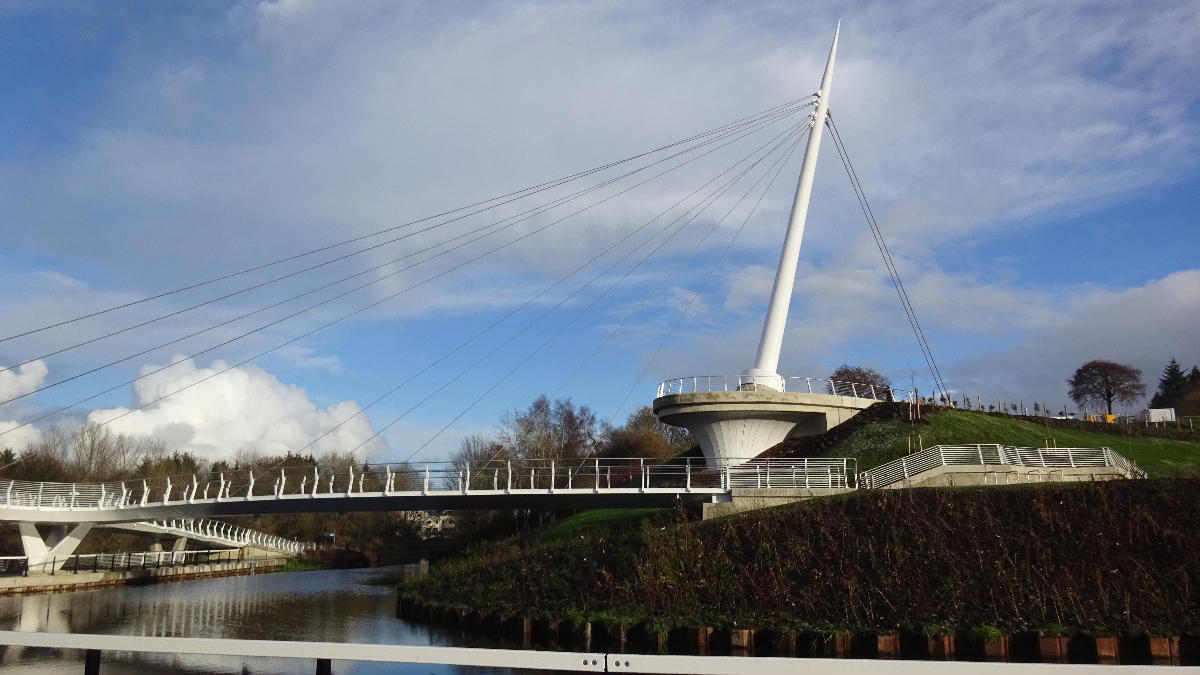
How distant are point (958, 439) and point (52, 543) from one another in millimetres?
43558

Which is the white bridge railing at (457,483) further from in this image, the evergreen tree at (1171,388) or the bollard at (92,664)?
the evergreen tree at (1171,388)

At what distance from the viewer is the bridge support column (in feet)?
140

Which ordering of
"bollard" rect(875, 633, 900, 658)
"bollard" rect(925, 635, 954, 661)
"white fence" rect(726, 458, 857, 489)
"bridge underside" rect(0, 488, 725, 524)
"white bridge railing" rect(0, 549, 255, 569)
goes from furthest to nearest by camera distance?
"white bridge railing" rect(0, 549, 255, 569)
"bridge underside" rect(0, 488, 725, 524)
"white fence" rect(726, 458, 857, 489)
"bollard" rect(875, 633, 900, 658)
"bollard" rect(925, 635, 954, 661)

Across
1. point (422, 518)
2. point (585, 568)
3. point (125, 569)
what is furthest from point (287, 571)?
point (585, 568)

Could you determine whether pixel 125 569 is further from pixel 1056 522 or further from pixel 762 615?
pixel 1056 522

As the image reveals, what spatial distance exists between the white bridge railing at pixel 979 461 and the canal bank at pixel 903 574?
15.5ft

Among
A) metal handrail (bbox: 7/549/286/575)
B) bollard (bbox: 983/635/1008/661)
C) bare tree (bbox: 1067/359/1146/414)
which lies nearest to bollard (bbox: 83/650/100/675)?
bollard (bbox: 983/635/1008/661)

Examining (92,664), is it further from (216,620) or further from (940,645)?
(216,620)

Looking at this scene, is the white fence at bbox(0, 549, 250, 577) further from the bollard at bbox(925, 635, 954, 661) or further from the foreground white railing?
the foreground white railing

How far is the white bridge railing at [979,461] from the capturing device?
31406 millimetres

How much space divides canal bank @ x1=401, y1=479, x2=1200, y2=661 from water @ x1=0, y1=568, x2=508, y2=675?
4.30m

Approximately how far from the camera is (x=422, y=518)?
288 ft

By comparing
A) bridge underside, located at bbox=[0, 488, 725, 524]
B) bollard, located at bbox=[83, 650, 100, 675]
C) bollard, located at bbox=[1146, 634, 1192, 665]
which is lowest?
bollard, located at bbox=[1146, 634, 1192, 665]

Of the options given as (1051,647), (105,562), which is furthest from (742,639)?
(105,562)
